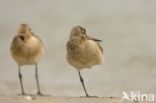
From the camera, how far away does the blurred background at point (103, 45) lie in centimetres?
1114

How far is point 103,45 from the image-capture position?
1266 cm

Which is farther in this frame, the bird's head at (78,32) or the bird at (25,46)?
the bird's head at (78,32)

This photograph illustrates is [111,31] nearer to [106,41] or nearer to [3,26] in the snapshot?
[106,41]

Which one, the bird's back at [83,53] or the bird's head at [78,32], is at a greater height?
the bird's head at [78,32]

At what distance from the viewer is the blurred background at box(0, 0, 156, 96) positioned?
1114cm

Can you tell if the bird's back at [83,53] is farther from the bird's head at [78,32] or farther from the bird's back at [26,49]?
the bird's back at [26,49]

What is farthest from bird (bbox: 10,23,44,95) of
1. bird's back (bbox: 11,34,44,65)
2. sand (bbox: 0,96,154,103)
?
sand (bbox: 0,96,154,103)

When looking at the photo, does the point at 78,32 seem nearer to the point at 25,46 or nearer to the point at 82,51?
the point at 82,51

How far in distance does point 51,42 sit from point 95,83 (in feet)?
5.79

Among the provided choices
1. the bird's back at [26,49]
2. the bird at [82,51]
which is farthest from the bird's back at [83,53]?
the bird's back at [26,49]

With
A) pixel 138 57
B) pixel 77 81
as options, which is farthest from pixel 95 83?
pixel 138 57

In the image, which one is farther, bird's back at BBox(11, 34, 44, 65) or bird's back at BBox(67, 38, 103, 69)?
bird's back at BBox(67, 38, 103, 69)

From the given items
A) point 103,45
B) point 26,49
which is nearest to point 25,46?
point 26,49

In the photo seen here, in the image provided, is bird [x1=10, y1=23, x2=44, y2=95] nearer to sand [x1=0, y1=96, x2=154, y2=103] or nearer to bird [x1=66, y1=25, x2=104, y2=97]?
bird [x1=66, y1=25, x2=104, y2=97]
